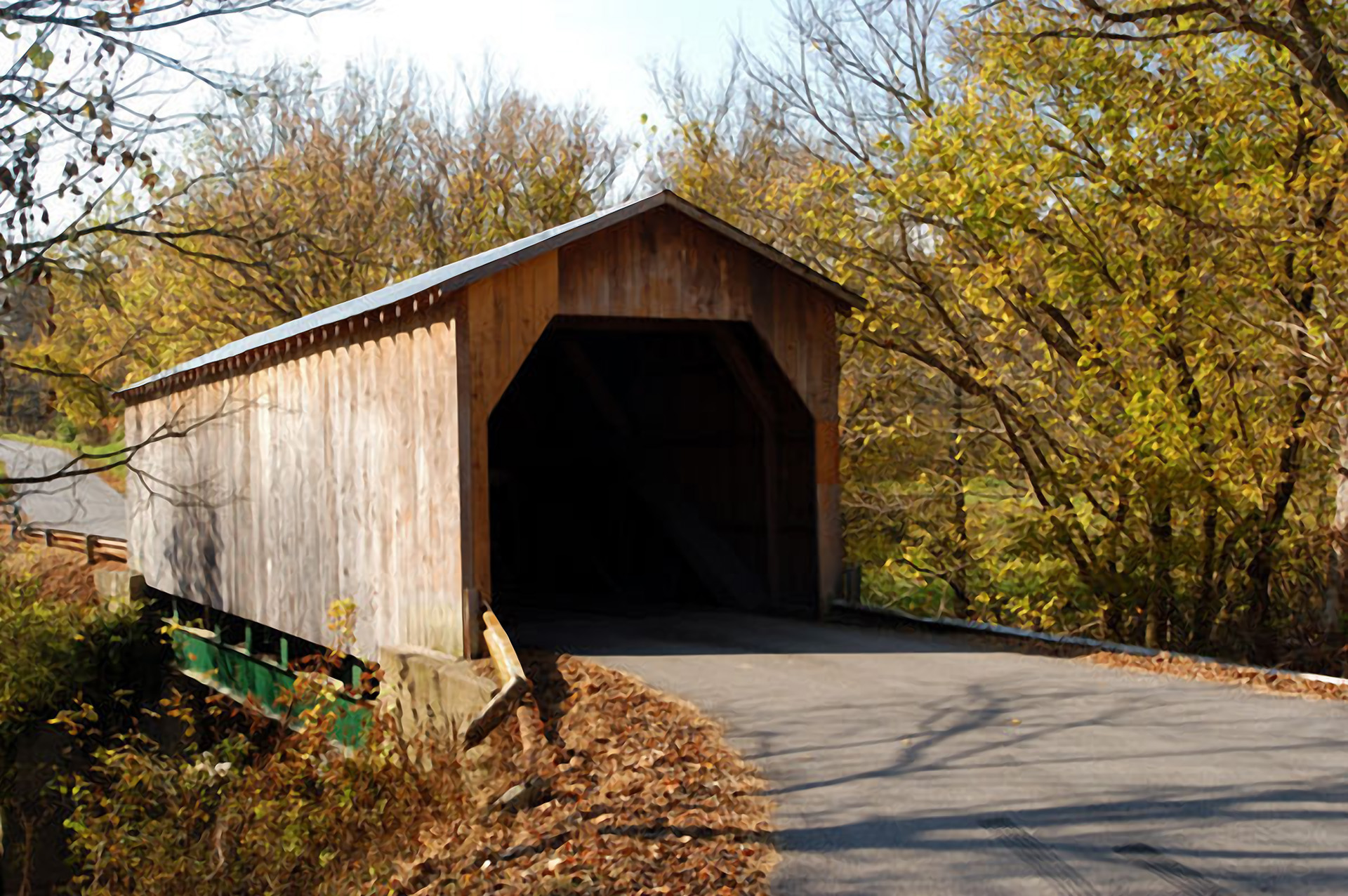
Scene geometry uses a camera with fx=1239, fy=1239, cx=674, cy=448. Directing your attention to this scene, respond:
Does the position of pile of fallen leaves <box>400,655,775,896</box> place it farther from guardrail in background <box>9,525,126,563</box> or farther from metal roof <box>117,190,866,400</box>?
guardrail in background <box>9,525,126,563</box>

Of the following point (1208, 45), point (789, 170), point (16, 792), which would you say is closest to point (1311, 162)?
point (1208, 45)

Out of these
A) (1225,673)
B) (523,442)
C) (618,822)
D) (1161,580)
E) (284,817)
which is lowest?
(284,817)

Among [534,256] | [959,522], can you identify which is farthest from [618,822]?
[959,522]

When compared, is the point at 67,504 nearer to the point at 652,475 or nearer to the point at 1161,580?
the point at 652,475

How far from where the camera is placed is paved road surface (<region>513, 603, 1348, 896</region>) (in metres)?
4.71

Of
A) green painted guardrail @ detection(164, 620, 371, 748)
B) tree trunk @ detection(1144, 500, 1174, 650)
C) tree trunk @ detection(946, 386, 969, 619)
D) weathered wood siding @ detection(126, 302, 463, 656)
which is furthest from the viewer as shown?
tree trunk @ detection(946, 386, 969, 619)

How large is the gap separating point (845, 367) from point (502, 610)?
5.69 m

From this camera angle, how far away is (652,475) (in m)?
14.6

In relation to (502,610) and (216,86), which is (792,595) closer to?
(502,610)

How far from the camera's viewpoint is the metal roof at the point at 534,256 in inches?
365

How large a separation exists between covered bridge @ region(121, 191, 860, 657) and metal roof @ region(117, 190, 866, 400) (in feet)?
0.10

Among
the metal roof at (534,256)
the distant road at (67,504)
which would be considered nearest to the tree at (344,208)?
the distant road at (67,504)

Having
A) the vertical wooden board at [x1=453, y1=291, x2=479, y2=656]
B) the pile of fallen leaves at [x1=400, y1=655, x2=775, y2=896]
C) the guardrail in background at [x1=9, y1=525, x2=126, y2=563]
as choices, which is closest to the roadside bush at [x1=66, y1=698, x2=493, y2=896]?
the pile of fallen leaves at [x1=400, y1=655, x2=775, y2=896]

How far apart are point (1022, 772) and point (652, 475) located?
8.85 metres
